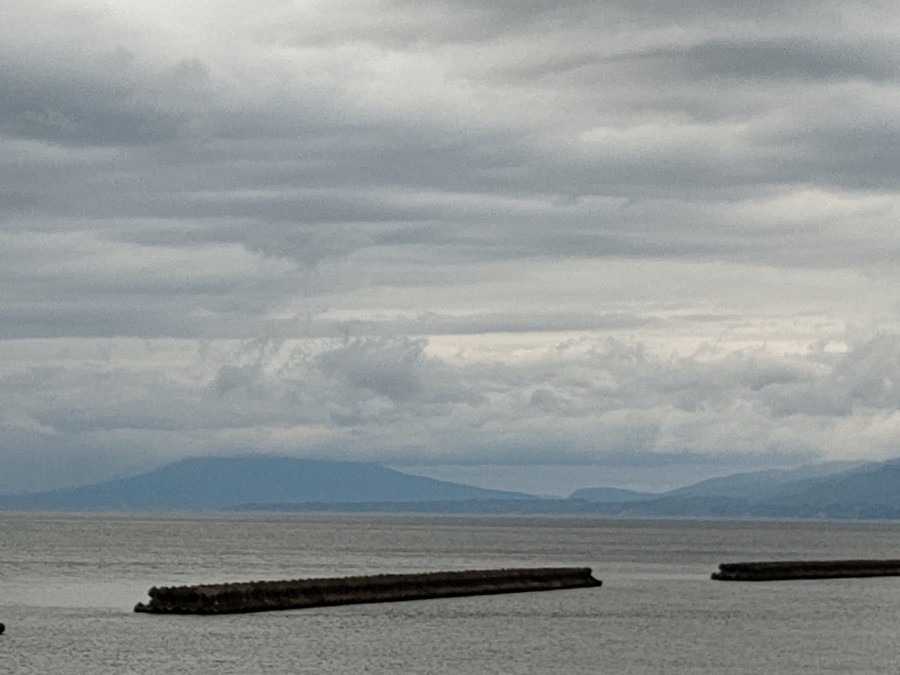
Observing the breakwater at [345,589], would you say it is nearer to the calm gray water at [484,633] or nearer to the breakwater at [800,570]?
the calm gray water at [484,633]

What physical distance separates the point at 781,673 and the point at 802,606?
151 ft

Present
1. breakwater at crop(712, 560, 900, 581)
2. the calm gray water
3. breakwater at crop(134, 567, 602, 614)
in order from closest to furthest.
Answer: the calm gray water < breakwater at crop(134, 567, 602, 614) < breakwater at crop(712, 560, 900, 581)

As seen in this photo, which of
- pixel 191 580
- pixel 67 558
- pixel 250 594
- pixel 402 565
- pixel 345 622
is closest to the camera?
pixel 345 622

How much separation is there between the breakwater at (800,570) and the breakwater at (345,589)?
59.3 ft

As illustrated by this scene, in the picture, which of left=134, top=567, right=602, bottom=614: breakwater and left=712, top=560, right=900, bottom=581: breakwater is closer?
left=134, top=567, right=602, bottom=614: breakwater

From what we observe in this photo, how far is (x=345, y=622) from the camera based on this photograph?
94.8 meters

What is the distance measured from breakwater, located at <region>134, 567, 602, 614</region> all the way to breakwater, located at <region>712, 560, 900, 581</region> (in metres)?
18.1

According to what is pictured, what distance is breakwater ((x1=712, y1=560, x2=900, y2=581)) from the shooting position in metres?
153

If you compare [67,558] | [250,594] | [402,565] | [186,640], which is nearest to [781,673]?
[186,640]

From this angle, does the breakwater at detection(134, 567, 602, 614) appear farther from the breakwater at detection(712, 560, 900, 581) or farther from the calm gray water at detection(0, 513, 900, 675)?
the breakwater at detection(712, 560, 900, 581)

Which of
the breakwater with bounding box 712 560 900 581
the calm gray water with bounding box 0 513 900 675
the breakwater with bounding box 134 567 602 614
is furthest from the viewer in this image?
the breakwater with bounding box 712 560 900 581

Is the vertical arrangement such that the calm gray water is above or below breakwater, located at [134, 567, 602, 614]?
below

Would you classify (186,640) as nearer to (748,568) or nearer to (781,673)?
(781,673)

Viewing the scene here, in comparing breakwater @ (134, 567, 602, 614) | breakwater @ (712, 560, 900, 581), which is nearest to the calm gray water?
breakwater @ (134, 567, 602, 614)
